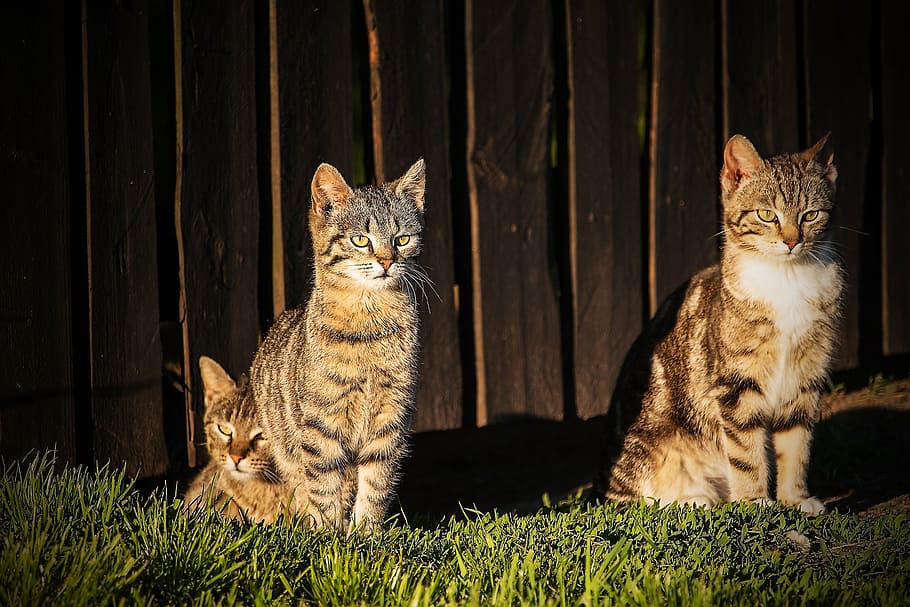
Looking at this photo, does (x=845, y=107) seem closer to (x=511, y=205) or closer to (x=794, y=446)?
(x=511, y=205)

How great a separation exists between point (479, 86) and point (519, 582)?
3.17 m

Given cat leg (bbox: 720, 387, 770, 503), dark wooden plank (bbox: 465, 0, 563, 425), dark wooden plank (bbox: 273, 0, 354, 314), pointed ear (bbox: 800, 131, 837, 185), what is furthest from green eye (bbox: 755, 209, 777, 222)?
dark wooden plank (bbox: 273, 0, 354, 314)

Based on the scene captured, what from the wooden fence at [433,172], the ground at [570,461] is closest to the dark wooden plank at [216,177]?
the wooden fence at [433,172]

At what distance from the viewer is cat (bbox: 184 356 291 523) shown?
16.2ft

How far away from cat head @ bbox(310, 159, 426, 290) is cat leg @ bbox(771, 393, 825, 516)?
6.36 ft

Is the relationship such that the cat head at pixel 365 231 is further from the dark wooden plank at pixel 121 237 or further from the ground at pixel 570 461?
the ground at pixel 570 461

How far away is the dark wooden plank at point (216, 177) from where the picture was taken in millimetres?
5004

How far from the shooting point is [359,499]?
4.60 m

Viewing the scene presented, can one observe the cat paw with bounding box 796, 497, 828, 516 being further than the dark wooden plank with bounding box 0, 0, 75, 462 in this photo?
Yes

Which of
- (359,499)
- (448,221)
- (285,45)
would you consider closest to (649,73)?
(448,221)

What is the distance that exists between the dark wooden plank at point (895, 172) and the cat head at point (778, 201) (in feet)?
7.64

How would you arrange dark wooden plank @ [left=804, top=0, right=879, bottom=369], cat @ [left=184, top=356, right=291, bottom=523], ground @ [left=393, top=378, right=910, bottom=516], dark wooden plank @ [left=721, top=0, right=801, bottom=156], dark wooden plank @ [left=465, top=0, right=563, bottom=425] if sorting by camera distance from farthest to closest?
dark wooden plank @ [left=804, top=0, right=879, bottom=369] → dark wooden plank @ [left=721, top=0, right=801, bottom=156] → dark wooden plank @ [left=465, top=0, right=563, bottom=425] → ground @ [left=393, top=378, right=910, bottom=516] → cat @ [left=184, top=356, right=291, bottom=523]

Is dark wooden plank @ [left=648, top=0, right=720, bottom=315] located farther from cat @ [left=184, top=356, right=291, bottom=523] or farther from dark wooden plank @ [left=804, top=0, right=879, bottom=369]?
cat @ [left=184, top=356, right=291, bottom=523]

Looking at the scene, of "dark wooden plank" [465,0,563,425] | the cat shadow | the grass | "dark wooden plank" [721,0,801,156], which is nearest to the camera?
the grass
